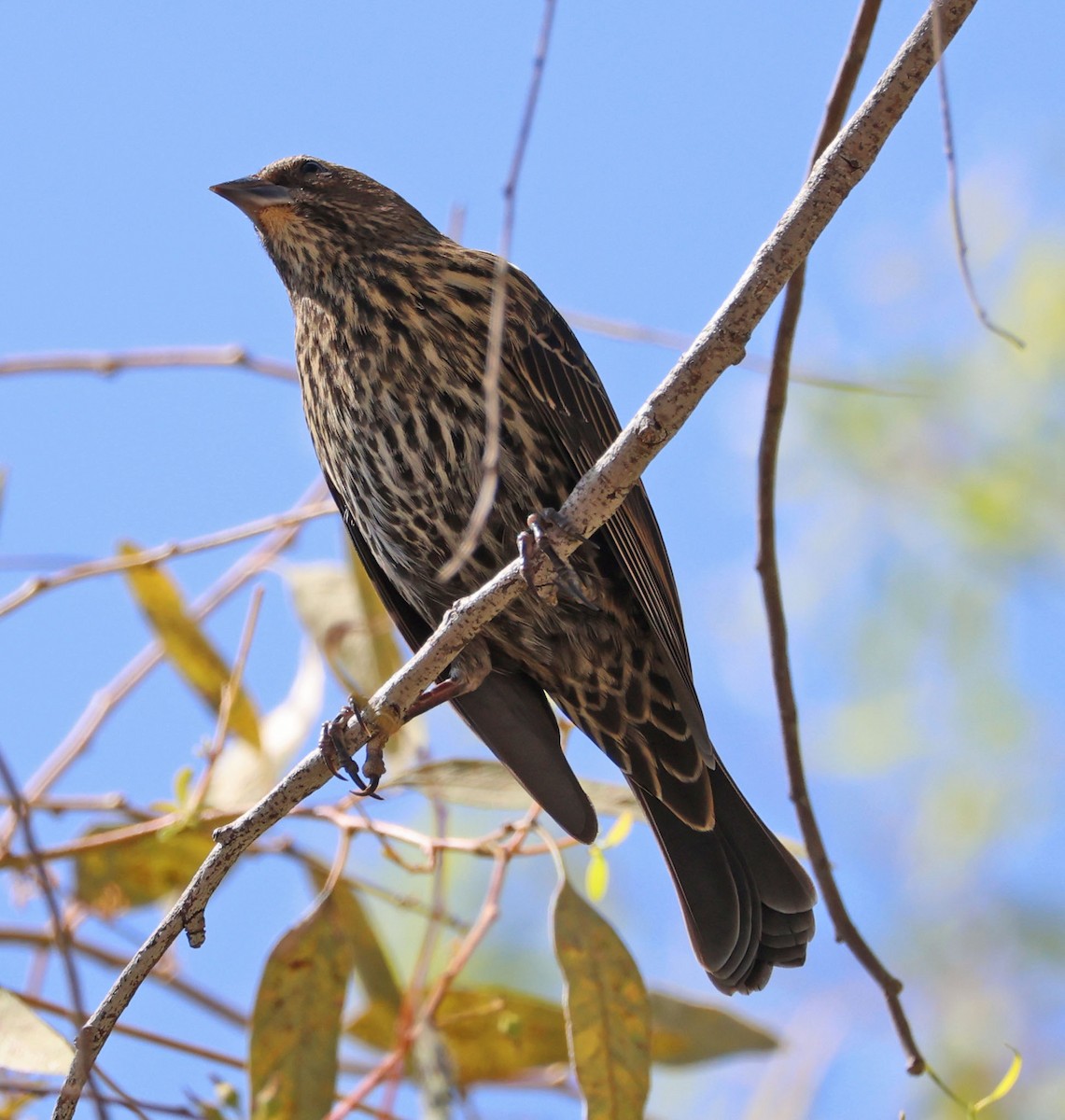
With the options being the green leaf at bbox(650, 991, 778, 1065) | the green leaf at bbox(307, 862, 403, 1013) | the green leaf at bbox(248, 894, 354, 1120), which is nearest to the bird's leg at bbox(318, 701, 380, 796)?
the green leaf at bbox(248, 894, 354, 1120)

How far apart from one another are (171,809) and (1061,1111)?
13.5 feet

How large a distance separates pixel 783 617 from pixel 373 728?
88 centimetres

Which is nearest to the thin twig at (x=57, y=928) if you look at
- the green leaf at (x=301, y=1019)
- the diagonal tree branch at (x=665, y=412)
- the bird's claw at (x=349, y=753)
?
the diagonal tree branch at (x=665, y=412)

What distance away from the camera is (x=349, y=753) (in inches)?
118

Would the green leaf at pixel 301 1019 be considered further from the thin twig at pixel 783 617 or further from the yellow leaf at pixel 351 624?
the thin twig at pixel 783 617

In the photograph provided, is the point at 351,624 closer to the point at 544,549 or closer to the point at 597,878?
the point at 597,878

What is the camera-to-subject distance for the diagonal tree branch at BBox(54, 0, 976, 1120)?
7.20ft

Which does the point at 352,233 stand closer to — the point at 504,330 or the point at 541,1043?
the point at 504,330

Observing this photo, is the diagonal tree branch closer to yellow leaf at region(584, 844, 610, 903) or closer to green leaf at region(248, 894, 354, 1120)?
yellow leaf at region(584, 844, 610, 903)

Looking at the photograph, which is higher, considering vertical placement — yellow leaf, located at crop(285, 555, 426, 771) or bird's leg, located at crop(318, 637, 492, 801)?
yellow leaf, located at crop(285, 555, 426, 771)

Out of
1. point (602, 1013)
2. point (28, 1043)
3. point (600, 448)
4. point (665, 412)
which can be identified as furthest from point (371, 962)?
point (665, 412)

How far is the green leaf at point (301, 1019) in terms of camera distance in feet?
10.9

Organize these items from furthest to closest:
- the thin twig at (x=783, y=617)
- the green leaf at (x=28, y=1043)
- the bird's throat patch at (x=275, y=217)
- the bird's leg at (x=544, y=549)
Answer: the bird's throat patch at (x=275, y=217)
the thin twig at (x=783, y=617)
the green leaf at (x=28, y=1043)
the bird's leg at (x=544, y=549)

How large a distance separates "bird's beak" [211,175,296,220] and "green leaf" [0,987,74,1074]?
81.8 inches
